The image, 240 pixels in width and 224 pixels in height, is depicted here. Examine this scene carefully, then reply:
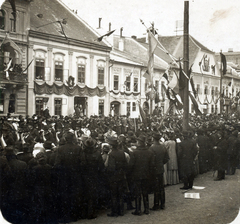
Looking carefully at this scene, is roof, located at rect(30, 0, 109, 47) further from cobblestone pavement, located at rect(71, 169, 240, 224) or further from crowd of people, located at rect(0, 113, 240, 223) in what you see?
cobblestone pavement, located at rect(71, 169, 240, 224)

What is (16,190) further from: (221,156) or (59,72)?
(59,72)

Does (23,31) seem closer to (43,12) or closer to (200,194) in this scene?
(43,12)

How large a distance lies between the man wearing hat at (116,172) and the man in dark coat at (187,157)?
9.03 ft

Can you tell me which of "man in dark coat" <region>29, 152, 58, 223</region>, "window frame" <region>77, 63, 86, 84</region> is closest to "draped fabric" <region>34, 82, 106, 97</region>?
"window frame" <region>77, 63, 86, 84</region>

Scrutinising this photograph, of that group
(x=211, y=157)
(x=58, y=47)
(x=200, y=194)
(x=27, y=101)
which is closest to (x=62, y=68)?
(x=58, y=47)

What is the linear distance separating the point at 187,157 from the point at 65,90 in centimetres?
1272

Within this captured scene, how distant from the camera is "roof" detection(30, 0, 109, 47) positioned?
17812 mm

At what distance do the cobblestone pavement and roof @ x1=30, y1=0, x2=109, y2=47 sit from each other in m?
13.6

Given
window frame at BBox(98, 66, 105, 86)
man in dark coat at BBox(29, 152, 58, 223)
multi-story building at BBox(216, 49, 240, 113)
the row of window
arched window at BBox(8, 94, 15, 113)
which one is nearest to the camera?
man in dark coat at BBox(29, 152, 58, 223)

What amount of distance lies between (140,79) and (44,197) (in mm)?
19832

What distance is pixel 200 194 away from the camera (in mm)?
8000

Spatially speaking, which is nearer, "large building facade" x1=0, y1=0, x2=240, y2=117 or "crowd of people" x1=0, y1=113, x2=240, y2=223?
"crowd of people" x1=0, y1=113, x2=240, y2=223

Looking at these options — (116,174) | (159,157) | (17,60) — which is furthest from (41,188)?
(17,60)

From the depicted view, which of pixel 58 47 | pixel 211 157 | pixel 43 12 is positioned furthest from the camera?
pixel 58 47
